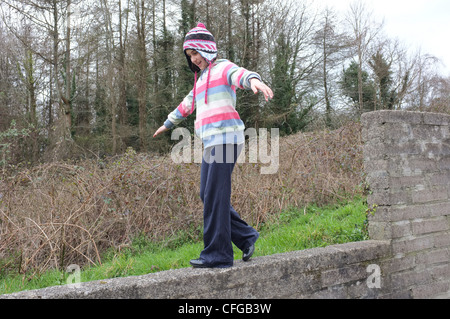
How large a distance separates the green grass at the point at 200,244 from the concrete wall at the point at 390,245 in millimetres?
489

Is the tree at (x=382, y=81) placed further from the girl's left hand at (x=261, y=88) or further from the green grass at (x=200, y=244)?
the girl's left hand at (x=261, y=88)

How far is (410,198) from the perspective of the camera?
155 inches

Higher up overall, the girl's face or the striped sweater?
the girl's face

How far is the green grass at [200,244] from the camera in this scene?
3706 millimetres

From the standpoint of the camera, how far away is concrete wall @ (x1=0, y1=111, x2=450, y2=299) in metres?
3.08

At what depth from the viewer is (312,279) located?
3264mm

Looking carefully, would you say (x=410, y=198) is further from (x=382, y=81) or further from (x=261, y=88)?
(x=382, y=81)

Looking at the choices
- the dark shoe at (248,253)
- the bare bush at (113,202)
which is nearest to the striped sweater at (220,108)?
the dark shoe at (248,253)

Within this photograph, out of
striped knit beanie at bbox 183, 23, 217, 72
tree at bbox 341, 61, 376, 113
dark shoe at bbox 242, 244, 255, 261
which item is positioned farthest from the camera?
tree at bbox 341, 61, 376, 113

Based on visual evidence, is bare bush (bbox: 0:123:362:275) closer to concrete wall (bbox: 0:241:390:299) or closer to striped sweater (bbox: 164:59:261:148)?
concrete wall (bbox: 0:241:390:299)

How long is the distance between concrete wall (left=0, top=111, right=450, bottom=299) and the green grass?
1.61 ft

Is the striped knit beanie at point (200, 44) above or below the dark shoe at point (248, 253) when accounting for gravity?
above

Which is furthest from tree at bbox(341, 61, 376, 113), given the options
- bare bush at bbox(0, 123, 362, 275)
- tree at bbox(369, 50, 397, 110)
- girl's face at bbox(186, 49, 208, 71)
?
girl's face at bbox(186, 49, 208, 71)

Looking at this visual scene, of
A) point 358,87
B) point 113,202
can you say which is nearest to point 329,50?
point 358,87
